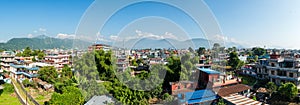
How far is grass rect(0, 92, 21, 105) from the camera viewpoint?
6.86 meters

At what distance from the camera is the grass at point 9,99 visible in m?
6.86

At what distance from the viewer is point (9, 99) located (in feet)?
24.1

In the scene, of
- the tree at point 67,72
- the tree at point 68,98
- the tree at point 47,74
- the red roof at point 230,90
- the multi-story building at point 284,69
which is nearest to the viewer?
the tree at point 68,98

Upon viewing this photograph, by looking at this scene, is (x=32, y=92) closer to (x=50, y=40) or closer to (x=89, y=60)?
(x=89, y=60)

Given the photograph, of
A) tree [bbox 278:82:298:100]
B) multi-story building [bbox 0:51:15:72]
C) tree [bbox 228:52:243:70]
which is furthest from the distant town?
multi-story building [bbox 0:51:15:72]

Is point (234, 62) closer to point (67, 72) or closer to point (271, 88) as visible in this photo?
point (271, 88)

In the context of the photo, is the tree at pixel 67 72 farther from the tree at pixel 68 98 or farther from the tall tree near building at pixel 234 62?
the tall tree near building at pixel 234 62

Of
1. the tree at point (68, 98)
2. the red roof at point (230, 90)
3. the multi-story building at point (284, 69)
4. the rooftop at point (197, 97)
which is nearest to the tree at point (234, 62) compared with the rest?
the multi-story building at point (284, 69)

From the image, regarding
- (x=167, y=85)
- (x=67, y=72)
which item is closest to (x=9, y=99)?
(x=67, y=72)

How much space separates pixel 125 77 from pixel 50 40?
73.3m

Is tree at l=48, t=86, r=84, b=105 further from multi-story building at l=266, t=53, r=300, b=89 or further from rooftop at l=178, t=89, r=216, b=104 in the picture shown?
multi-story building at l=266, t=53, r=300, b=89

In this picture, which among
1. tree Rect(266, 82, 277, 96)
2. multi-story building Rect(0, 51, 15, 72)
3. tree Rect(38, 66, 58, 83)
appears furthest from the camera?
multi-story building Rect(0, 51, 15, 72)

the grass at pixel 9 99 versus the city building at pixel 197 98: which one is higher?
the city building at pixel 197 98

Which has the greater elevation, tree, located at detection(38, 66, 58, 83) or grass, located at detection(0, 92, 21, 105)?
tree, located at detection(38, 66, 58, 83)
